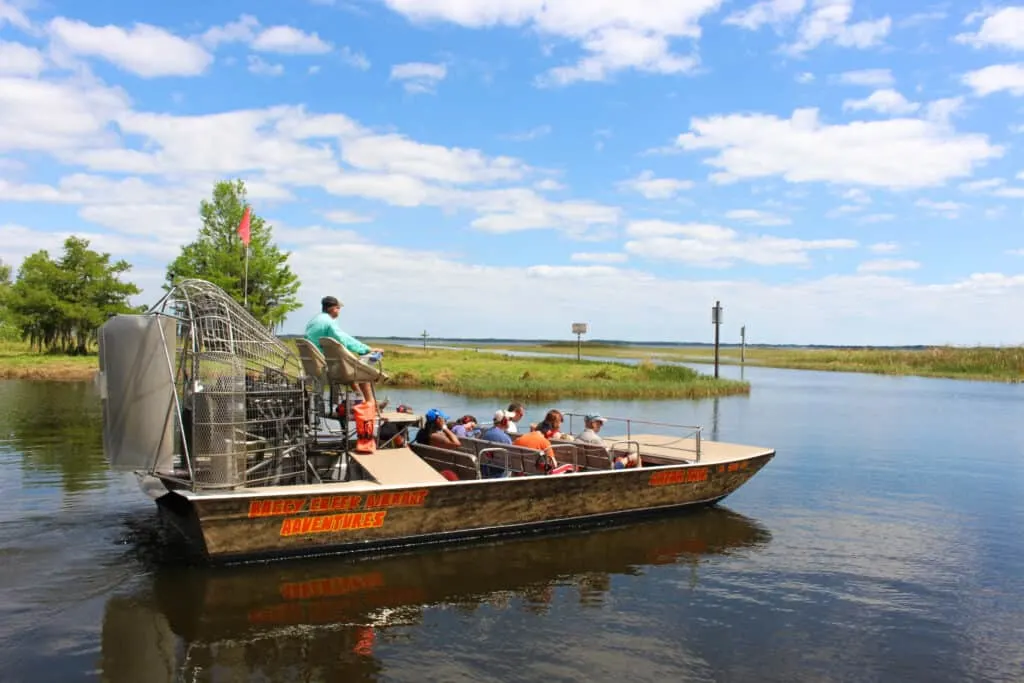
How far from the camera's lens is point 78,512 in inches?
489

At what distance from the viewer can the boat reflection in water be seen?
755 centimetres

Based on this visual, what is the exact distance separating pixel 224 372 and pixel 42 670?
370 cm

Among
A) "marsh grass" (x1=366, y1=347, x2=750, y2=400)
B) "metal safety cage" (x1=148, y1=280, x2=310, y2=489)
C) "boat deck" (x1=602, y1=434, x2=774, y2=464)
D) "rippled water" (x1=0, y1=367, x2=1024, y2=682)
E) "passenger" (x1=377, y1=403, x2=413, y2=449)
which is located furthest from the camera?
"marsh grass" (x1=366, y1=347, x2=750, y2=400)

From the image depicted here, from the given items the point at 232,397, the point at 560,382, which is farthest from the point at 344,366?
the point at 560,382

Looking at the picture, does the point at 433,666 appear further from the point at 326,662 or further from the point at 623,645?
the point at 623,645

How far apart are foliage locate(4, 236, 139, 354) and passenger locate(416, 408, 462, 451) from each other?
46897 millimetres

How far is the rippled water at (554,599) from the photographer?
7.71 meters

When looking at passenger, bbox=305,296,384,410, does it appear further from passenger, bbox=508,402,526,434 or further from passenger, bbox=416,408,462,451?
passenger, bbox=508,402,526,434

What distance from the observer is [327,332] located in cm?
1089

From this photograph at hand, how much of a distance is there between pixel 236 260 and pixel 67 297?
17.0 metres

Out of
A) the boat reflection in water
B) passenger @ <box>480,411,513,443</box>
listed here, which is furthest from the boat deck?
passenger @ <box>480,411,513,443</box>

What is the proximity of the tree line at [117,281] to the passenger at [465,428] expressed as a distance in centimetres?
3091

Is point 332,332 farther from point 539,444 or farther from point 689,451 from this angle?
point 689,451

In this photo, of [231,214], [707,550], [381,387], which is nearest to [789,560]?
[707,550]
